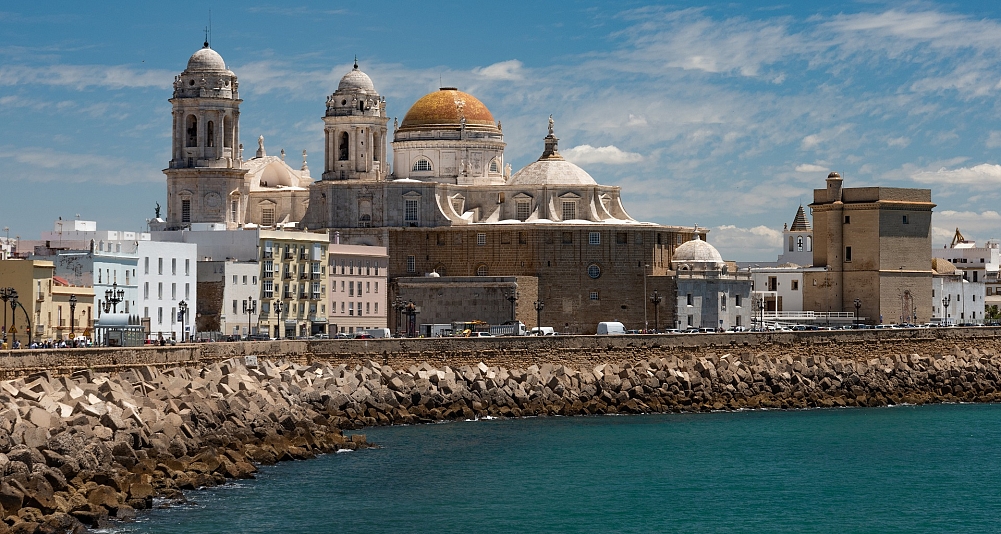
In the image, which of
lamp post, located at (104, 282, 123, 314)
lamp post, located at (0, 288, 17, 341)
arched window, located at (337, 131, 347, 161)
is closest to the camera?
lamp post, located at (0, 288, 17, 341)

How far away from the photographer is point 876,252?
89.0 m

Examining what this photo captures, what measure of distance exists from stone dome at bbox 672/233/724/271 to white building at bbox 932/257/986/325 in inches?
734

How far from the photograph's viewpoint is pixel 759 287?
9825 cm

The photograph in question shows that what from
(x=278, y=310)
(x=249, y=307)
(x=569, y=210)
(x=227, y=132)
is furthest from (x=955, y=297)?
(x=278, y=310)

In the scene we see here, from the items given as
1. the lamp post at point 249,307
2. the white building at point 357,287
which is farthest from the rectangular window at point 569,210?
the lamp post at point 249,307

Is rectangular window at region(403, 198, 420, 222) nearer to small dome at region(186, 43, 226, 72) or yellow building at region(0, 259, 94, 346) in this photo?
small dome at region(186, 43, 226, 72)

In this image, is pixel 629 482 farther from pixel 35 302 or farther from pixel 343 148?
pixel 343 148

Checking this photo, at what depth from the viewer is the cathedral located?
8062 centimetres

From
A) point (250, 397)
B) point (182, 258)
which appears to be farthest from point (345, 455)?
point (182, 258)

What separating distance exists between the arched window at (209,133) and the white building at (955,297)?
3875cm

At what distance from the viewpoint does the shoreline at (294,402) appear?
107ft

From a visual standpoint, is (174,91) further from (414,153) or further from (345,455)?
(345,455)

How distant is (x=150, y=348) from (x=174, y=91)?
36.3m

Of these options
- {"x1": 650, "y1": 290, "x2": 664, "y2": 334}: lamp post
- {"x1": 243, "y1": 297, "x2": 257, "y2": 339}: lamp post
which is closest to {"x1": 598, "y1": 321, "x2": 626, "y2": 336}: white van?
{"x1": 650, "y1": 290, "x2": 664, "y2": 334}: lamp post
